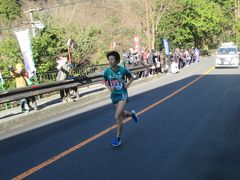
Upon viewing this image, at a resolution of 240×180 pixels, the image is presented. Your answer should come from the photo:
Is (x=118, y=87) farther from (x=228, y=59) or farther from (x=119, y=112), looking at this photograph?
(x=228, y=59)

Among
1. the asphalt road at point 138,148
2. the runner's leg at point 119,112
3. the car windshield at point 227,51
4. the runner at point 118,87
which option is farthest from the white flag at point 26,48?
the car windshield at point 227,51

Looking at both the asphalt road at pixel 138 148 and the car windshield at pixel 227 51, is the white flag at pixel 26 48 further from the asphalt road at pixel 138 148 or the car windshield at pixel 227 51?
the car windshield at pixel 227 51

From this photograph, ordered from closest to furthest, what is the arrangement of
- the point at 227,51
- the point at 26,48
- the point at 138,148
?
the point at 138,148 < the point at 26,48 < the point at 227,51

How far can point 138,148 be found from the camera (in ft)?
22.2

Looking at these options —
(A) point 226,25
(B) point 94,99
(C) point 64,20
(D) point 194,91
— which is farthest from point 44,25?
(A) point 226,25

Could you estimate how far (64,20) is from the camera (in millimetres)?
33188

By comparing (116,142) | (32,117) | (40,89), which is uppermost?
(40,89)

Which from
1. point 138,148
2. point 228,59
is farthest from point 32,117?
point 228,59

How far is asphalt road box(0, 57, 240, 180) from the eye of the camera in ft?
18.2

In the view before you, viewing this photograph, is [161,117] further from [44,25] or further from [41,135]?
[44,25]

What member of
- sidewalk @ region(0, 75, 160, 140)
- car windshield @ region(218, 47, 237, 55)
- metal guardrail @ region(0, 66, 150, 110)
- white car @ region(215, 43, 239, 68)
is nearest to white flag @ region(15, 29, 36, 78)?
metal guardrail @ region(0, 66, 150, 110)

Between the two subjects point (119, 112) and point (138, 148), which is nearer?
point (138, 148)

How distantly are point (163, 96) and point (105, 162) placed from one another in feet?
26.5

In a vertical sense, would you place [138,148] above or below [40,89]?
below
